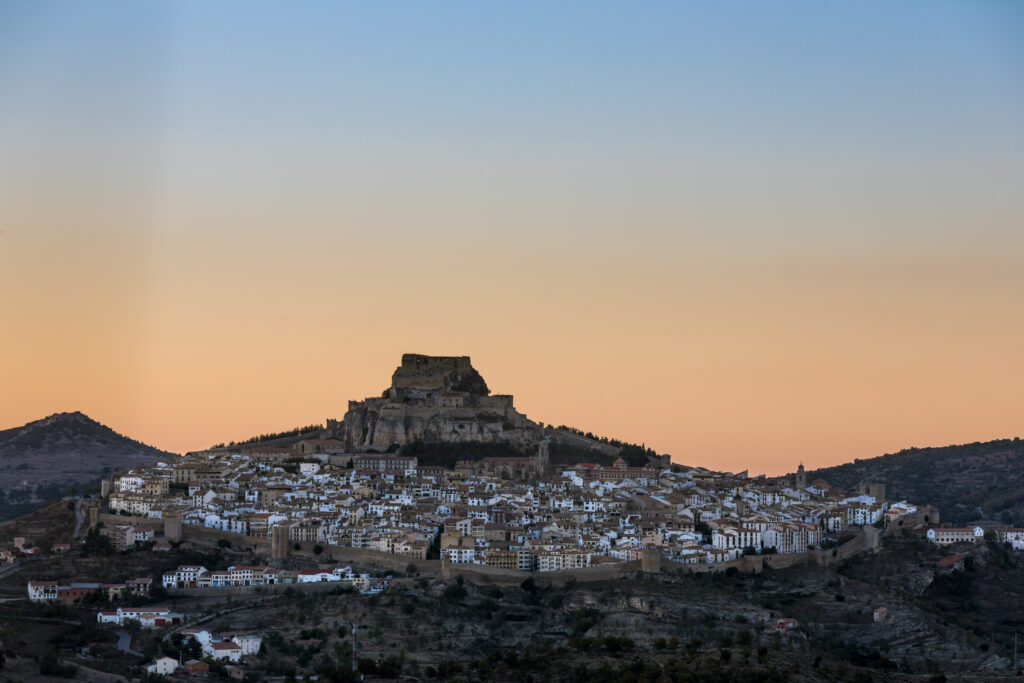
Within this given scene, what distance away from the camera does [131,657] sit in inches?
1759

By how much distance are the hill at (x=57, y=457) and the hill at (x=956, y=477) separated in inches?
1158

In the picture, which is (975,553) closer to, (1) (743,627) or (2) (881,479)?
(1) (743,627)

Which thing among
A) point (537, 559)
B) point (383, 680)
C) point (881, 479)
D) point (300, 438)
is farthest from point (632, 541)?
point (881, 479)

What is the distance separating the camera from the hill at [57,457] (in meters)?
84.2

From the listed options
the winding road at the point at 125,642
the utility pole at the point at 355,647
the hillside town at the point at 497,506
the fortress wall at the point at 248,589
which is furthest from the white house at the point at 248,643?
the hillside town at the point at 497,506

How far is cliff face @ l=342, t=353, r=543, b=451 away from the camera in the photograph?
66.4 metres

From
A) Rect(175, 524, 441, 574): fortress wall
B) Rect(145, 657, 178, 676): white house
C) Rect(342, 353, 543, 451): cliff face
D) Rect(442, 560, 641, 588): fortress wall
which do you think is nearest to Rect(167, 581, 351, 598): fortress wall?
Rect(175, 524, 441, 574): fortress wall

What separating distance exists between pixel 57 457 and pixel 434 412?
103 ft

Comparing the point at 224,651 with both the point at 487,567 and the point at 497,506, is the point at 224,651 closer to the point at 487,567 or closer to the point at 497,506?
the point at 487,567

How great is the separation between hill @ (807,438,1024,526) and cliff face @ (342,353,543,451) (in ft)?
52.8

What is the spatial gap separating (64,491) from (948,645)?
4200 centimetres

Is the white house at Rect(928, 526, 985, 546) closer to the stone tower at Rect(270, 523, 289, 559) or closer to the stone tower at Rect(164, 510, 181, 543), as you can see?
the stone tower at Rect(270, 523, 289, 559)

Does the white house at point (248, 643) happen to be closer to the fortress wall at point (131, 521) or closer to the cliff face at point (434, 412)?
the fortress wall at point (131, 521)

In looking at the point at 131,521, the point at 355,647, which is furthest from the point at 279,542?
the point at 355,647
